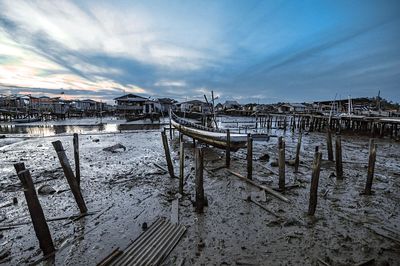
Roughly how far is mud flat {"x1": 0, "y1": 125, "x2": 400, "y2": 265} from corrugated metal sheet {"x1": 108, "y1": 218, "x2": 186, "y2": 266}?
24 centimetres

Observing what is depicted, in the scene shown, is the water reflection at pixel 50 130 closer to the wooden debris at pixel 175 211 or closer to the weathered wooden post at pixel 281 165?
the wooden debris at pixel 175 211

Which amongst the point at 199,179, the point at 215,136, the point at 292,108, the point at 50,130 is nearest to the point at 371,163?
the point at 199,179

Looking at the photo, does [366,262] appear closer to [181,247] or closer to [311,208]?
[311,208]

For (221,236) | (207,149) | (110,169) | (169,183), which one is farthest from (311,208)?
(207,149)

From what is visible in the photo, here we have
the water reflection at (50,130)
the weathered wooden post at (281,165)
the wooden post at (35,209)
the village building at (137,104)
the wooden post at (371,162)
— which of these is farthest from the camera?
the village building at (137,104)

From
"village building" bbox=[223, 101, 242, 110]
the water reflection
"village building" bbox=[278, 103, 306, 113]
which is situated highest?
"village building" bbox=[223, 101, 242, 110]

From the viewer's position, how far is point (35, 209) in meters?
4.59

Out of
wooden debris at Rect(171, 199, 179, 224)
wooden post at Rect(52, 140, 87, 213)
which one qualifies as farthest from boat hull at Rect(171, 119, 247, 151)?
wooden post at Rect(52, 140, 87, 213)

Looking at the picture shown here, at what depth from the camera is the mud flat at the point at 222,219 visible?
4.84 meters

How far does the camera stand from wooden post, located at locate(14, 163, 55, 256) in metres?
4.40

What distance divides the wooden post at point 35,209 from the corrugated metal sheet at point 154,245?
1.75 m

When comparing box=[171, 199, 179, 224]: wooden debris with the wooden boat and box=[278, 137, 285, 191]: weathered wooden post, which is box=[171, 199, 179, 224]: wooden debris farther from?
the wooden boat

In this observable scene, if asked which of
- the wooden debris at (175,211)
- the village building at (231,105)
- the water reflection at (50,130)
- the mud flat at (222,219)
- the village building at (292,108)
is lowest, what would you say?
the mud flat at (222,219)

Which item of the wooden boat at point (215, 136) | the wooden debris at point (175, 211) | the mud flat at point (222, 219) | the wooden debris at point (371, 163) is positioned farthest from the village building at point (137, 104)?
the wooden debris at point (371, 163)
